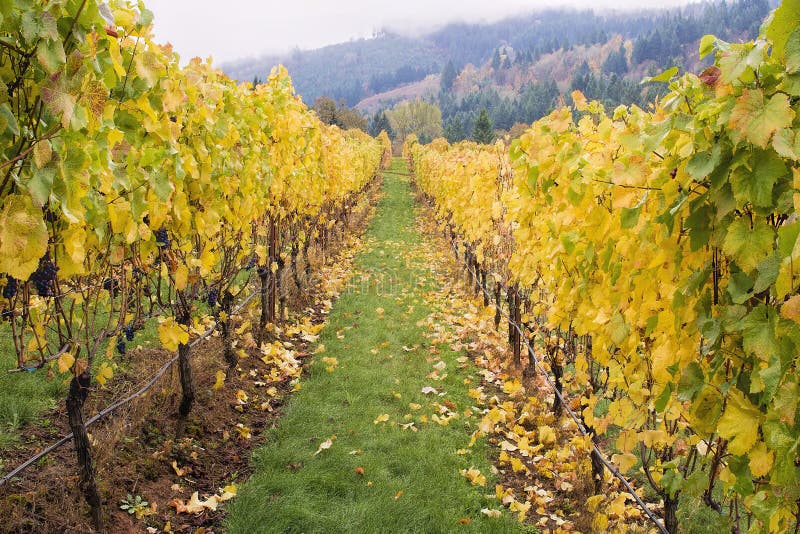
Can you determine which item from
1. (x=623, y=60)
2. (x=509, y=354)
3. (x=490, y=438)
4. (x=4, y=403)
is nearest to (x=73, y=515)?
(x=4, y=403)

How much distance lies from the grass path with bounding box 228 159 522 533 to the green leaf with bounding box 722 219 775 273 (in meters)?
2.78

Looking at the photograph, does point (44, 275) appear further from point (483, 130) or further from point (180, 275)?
point (483, 130)

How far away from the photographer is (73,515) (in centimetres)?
313

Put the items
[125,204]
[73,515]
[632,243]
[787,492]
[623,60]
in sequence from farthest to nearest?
[623,60] → [73,515] → [125,204] → [632,243] → [787,492]

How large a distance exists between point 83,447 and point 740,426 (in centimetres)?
343

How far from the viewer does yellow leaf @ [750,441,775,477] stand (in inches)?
63.1

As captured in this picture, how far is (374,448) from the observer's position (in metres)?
4.60

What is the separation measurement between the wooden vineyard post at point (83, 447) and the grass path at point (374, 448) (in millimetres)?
847

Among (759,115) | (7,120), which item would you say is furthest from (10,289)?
(759,115)

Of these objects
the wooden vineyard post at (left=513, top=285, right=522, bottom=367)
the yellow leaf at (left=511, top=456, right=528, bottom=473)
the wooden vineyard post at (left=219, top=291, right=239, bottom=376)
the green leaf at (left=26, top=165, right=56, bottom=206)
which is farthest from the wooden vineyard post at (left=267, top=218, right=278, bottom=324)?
the green leaf at (left=26, top=165, right=56, bottom=206)

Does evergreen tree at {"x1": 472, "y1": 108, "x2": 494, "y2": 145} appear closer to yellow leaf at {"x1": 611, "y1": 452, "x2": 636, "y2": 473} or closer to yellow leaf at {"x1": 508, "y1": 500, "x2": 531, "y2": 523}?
yellow leaf at {"x1": 508, "y1": 500, "x2": 531, "y2": 523}

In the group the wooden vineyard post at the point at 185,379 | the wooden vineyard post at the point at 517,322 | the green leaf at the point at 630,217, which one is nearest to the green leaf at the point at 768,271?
the green leaf at the point at 630,217

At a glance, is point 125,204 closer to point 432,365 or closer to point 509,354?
point 432,365

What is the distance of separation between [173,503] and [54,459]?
89 centimetres
